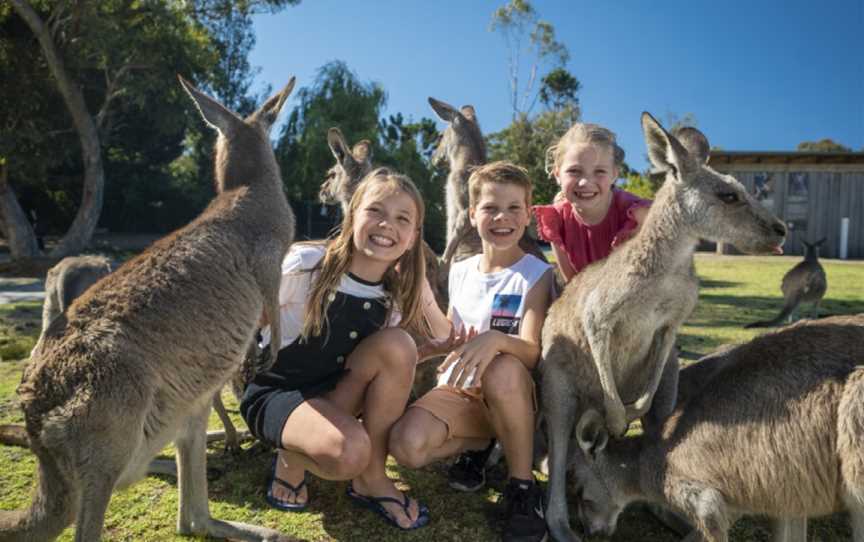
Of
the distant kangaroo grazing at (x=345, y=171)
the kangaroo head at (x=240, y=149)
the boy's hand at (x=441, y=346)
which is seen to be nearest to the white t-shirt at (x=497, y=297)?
the boy's hand at (x=441, y=346)

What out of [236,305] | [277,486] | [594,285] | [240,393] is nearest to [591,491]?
[594,285]

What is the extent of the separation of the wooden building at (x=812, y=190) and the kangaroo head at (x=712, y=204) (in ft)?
56.4

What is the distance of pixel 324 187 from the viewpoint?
5484 mm

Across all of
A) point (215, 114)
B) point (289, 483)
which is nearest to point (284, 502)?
point (289, 483)

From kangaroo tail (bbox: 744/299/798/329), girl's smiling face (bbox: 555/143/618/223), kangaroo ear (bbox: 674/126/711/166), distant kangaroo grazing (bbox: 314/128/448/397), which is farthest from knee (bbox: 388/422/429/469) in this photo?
kangaroo tail (bbox: 744/299/798/329)

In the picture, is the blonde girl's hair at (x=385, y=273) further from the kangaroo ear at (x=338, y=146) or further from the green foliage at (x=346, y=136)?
the green foliage at (x=346, y=136)

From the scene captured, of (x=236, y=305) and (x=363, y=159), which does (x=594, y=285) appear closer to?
(x=236, y=305)

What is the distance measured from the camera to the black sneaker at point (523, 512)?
2.16 metres

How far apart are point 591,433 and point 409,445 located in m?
0.67

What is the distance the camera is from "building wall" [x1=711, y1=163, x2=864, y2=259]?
17938 mm

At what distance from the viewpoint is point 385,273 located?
2.71 metres

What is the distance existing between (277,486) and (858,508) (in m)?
1.96

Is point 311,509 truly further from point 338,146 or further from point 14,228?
point 14,228

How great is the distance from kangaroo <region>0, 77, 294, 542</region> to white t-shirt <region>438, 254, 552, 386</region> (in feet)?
2.78
